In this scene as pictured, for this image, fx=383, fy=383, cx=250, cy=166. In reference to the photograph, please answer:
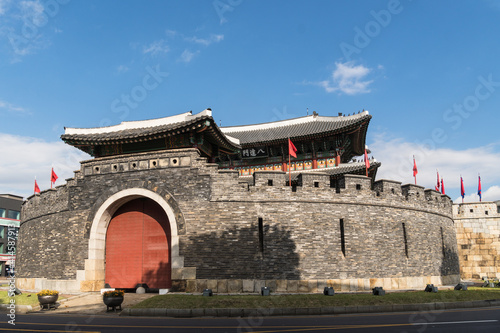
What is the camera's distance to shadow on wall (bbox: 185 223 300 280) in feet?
44.5

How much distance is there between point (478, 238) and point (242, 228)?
17490 mm

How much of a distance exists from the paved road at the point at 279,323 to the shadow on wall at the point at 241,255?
12.5ft

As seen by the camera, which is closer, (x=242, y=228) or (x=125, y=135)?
(x=242, y=228)

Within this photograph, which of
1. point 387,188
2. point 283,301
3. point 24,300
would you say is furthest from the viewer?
point 387,188

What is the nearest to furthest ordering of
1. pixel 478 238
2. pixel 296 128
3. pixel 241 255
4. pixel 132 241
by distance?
pixel 241 255 → pixel 132 241 → pixel 478 238 → pixel 296 128

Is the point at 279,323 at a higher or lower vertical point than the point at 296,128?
lower

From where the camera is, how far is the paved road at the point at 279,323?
26.1 ft

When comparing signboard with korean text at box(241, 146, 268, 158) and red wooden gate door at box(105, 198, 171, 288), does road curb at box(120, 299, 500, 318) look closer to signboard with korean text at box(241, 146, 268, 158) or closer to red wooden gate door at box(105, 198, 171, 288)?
red wooden gate door at box(105, 198, 171, 288)

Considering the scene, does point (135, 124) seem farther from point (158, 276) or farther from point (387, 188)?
point (387, 188)

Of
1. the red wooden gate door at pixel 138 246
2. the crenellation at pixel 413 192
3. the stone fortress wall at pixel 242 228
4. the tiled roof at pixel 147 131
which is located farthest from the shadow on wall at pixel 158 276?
the crenellation at pixel 413 192

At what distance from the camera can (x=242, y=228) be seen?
45.7 ft

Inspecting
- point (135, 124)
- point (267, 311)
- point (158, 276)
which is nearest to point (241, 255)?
point (158, 276)

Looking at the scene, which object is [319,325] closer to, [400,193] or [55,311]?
[55,311]

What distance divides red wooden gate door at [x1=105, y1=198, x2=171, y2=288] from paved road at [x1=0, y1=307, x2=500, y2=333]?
4380mm
